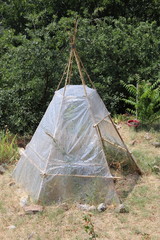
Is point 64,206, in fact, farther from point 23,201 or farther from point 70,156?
point 70,156

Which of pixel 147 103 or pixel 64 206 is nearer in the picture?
pixel 64 206

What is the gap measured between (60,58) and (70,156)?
4.22 m

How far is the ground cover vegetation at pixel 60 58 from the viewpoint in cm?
908

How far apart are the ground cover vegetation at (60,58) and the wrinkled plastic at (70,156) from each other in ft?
9.11

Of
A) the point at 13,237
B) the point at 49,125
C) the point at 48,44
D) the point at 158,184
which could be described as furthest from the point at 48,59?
the point at 13,237

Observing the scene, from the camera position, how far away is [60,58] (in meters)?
9.54

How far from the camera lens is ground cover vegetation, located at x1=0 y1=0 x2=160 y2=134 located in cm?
908

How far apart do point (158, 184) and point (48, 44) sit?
4.49m

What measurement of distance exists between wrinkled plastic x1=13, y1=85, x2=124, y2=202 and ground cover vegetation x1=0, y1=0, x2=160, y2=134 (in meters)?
2.78

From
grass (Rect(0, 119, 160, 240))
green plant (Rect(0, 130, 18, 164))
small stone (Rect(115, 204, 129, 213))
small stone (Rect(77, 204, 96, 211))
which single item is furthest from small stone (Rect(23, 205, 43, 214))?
green plant (Rect(0, 130, 18, 164))

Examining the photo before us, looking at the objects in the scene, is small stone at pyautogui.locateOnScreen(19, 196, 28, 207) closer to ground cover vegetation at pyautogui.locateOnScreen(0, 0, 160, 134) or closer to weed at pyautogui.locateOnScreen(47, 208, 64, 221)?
weed at pyautogui.locateOnScreen(47, 208, 64, 221)

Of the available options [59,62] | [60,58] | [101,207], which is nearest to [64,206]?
[101,207]

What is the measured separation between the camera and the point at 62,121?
5996 millimetres

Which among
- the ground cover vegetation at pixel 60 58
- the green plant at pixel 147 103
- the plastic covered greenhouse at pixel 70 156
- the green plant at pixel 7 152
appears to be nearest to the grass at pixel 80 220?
the plastic covered greenhouse at pixel 70 156
